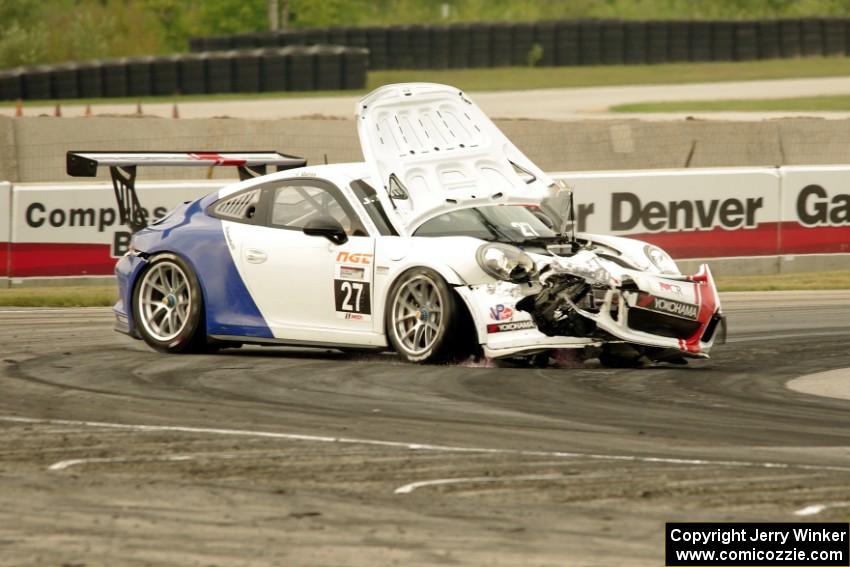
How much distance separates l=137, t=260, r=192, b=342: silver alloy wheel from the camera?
38.2 feet

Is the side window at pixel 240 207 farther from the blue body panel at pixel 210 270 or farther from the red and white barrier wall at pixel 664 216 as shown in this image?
the red and white barrier wall at pixel 664 216

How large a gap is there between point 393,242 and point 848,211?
31.6 ft

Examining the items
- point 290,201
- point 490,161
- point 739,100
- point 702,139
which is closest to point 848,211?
point 702,139

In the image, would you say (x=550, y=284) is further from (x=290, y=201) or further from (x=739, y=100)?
(x=739, y=100)

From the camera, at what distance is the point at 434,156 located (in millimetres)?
11711

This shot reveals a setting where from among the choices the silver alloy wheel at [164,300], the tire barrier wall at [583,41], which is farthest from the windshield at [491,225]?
the tire barrier wall at [583,41]

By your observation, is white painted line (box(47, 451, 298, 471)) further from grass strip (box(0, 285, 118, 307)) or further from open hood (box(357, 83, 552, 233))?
grass strip (box(0, 285, 118, 307))

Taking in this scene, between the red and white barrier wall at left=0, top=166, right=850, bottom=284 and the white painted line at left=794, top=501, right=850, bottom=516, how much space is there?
11.7 meters

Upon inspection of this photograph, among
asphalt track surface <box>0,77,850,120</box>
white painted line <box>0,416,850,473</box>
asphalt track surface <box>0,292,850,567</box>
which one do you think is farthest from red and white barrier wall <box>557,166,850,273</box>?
asphalt track surface <box>0,77,850,120</box>

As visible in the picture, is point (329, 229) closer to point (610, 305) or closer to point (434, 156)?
point (434, 156)

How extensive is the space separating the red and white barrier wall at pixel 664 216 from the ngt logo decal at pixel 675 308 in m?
7.63

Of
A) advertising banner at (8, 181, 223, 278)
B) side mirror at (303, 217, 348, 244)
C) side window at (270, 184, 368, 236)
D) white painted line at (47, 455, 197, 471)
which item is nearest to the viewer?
A: white painted line at (47, 455, 197, 471)

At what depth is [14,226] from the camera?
1770 centimetres

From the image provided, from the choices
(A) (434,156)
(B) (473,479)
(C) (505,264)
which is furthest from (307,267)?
(B) (473,479)
